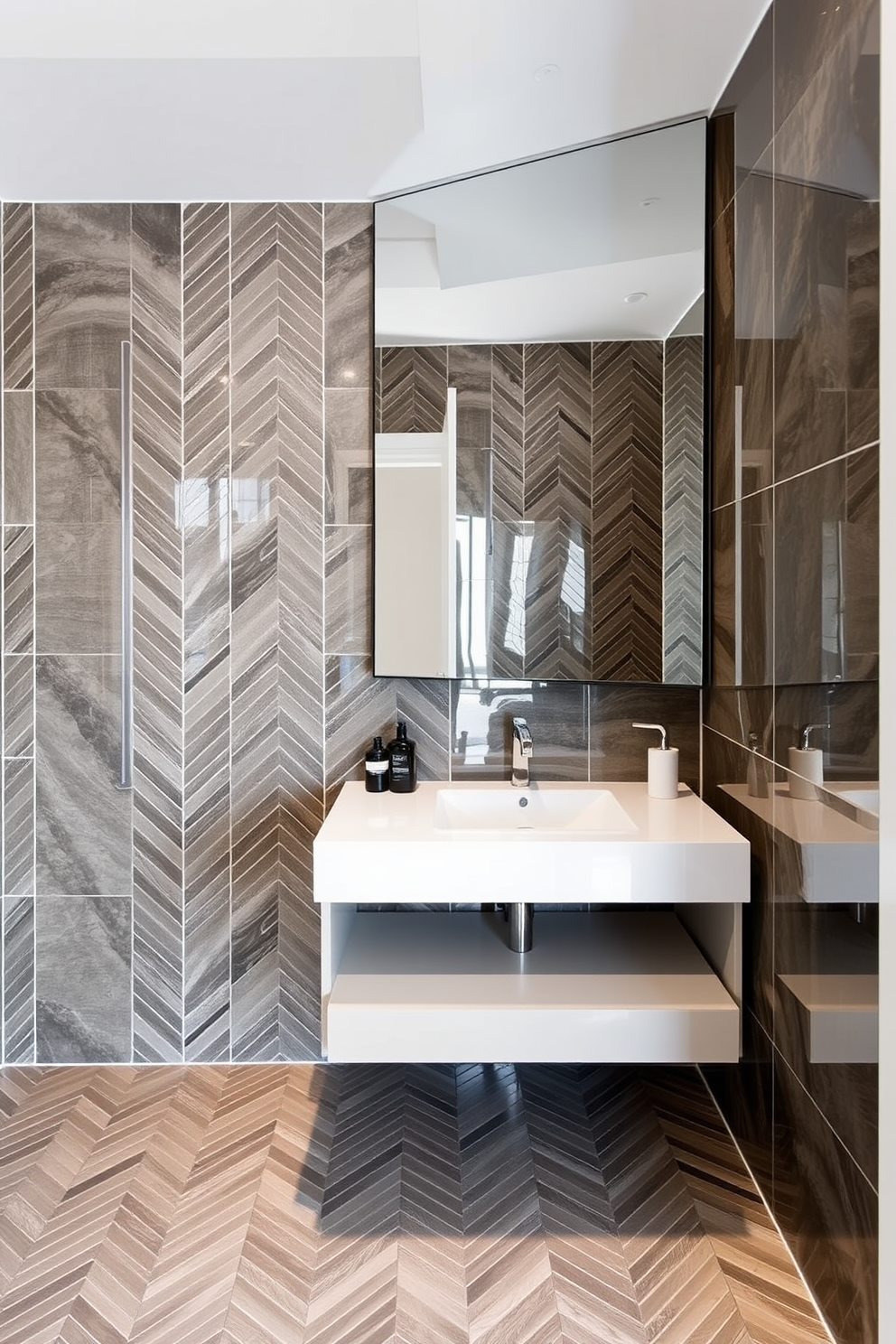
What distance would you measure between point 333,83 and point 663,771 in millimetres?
1766

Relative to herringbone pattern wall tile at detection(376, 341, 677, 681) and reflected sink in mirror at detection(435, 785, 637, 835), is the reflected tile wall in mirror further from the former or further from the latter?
reflected sink in mirror at detection(435, 785, 637, 835)

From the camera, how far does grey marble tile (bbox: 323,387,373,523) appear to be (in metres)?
2.40

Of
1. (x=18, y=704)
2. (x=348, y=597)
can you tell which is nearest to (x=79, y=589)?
(x=18, y=704)

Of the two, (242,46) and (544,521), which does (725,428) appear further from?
(242,46)

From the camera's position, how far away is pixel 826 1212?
4.79 feet

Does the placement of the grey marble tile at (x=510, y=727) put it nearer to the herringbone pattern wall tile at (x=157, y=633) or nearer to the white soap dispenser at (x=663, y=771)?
the white soap dispenser at (x=663, y=771)

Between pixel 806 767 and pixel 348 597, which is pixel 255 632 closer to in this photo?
pixel 348 597

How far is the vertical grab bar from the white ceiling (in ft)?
Answer: 1.74

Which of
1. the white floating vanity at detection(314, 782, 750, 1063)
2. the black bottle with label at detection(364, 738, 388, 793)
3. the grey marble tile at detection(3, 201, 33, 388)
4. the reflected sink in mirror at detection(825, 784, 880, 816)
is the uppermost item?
the grey marble tile at detection(3, 201, 33, 388)

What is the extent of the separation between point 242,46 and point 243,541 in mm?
1146

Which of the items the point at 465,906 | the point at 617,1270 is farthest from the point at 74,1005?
the point at 617,1270

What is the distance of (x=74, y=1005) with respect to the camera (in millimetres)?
2455

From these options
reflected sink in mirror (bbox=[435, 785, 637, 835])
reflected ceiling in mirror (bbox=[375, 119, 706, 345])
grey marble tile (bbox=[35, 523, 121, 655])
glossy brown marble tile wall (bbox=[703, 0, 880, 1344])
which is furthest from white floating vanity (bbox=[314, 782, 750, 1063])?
reflected ceiling in mirror (bbox=[375, 119, 706, 345])

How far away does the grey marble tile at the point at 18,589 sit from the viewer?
2434 mm
